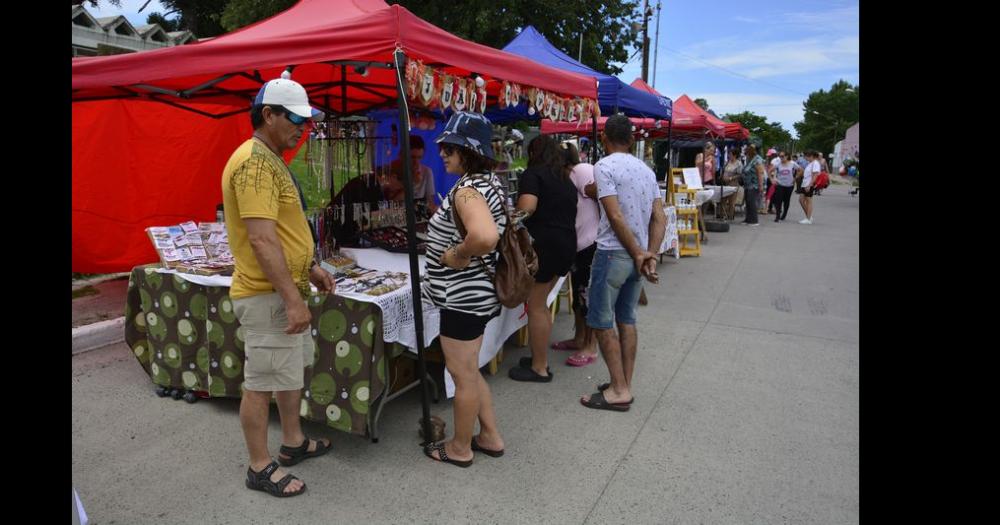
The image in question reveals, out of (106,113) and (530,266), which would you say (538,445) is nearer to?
(530,266)

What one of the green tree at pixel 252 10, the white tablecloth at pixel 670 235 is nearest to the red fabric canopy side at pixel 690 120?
the white tablecloth at pixel 670 235

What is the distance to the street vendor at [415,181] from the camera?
4992mm

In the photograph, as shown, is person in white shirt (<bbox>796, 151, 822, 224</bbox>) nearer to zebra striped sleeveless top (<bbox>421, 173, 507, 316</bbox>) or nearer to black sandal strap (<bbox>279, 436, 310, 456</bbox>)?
zebra striped sleeveless top (<bbox>421, 173, 507, 316</bbox>)

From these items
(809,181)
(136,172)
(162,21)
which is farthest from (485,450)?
(162,21)

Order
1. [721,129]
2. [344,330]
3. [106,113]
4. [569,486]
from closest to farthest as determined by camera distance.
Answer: [569,486]
[344,330]
[106,113]
[721,129]

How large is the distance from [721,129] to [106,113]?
476 inches

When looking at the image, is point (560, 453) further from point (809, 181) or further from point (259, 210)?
point (809, 181)

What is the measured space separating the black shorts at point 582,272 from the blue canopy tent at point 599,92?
2.43 metres

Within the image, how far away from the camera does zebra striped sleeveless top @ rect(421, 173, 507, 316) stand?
2758mm

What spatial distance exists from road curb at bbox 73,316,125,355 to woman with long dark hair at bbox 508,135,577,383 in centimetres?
347

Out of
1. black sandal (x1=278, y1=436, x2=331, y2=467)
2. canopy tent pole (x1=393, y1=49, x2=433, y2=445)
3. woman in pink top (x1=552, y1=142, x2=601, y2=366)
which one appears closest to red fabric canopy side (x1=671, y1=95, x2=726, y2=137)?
woman in pink top (x1=552, y1=142, x2=601, y2=366)

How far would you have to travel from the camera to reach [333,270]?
381cm

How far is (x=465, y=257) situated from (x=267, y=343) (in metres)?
0.94

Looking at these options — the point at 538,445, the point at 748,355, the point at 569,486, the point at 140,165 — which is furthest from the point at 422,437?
the point at 140,165
